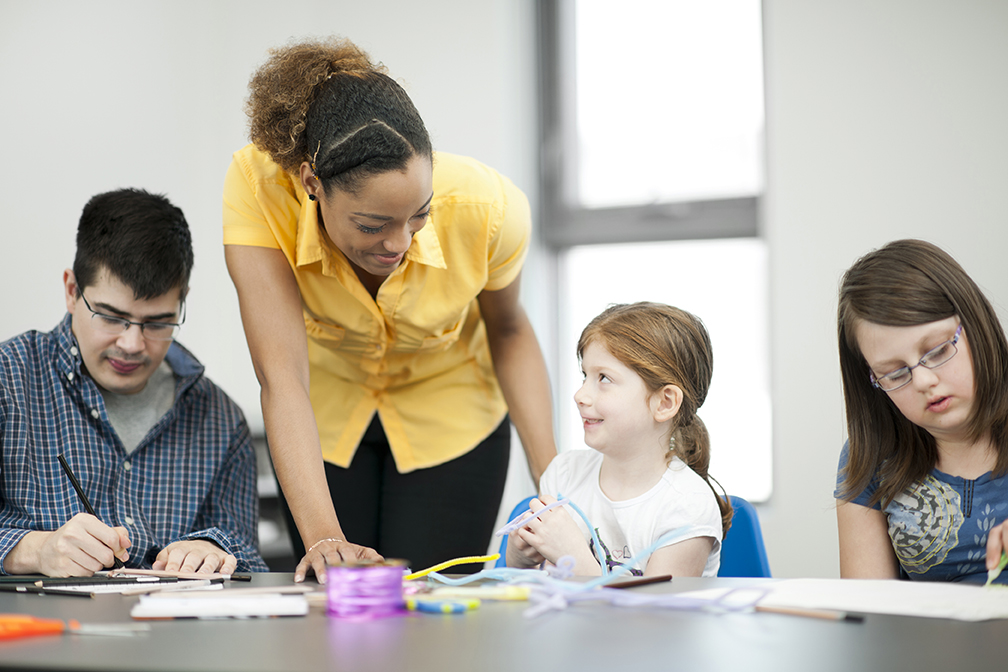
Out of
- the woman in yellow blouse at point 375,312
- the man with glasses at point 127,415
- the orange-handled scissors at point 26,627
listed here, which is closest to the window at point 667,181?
the woman in yellow blouse at point 375,312

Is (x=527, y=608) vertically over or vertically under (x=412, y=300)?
under

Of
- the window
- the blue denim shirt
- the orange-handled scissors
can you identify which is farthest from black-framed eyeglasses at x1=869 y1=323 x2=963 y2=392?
the window

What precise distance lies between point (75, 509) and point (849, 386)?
1.24 m

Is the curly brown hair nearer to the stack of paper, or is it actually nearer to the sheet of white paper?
the stack of paper

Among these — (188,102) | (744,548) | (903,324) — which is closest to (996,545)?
(903,324)

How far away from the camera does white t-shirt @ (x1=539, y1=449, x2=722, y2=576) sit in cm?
121

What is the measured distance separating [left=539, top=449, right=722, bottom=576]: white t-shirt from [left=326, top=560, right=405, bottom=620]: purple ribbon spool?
1.59 ft

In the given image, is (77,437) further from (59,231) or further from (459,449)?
(59,231)

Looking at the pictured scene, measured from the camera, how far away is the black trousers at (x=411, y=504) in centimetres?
155

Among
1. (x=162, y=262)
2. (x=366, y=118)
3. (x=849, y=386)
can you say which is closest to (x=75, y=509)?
(x=162, y=262)

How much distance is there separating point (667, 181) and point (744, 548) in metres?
1.56

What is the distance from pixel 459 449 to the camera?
1.60 metres

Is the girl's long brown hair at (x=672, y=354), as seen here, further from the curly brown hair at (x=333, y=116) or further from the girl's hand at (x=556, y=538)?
the curly brown hair at (x=333, y=116)

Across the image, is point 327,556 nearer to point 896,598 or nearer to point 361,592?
point 361,592
